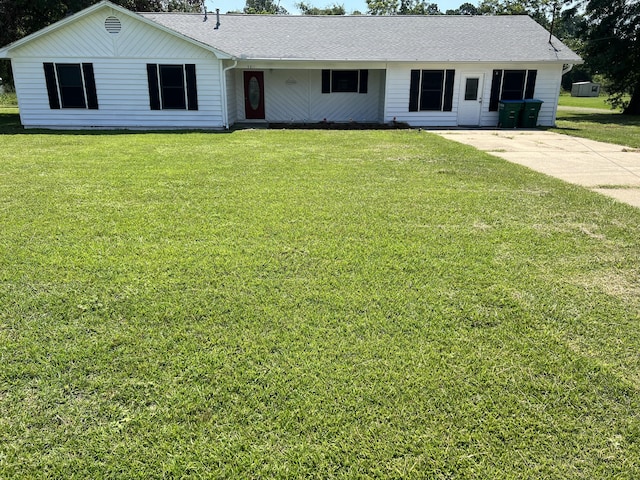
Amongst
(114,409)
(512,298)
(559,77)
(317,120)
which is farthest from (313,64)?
(114,409)

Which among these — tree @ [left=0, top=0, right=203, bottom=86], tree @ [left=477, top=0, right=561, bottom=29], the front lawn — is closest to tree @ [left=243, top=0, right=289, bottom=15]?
tree @ [left=477, top=0, right=561, bottom=29]

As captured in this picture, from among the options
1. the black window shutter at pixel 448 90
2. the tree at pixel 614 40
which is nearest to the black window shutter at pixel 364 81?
the black window shutter at pixel 448 90

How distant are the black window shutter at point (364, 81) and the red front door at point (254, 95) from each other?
3.87m

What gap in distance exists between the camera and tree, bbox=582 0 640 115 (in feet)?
74.5

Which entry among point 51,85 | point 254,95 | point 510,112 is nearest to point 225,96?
point 254,95

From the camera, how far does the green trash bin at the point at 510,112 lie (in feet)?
57.0

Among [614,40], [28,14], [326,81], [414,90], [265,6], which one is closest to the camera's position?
[414,90]

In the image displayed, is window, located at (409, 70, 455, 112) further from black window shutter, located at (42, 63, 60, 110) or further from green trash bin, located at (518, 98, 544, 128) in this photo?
black window shutter, located at (42, 63, 60, 110)

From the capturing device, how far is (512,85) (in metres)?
17.8

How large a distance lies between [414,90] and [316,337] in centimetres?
1608

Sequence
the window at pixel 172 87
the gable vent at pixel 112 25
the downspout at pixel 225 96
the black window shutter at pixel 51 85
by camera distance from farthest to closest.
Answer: the downspout at pixel 225 96 < the window at pixel 172 87 < the black window shutter at pixel 51 85 < the gable vent at pixel 112 25

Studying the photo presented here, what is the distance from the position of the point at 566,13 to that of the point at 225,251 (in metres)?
26.7

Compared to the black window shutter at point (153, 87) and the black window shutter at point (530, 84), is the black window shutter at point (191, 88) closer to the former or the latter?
the black window shutter at point (153, 87)

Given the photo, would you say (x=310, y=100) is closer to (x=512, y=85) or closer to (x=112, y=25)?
(x=112, y=25)
